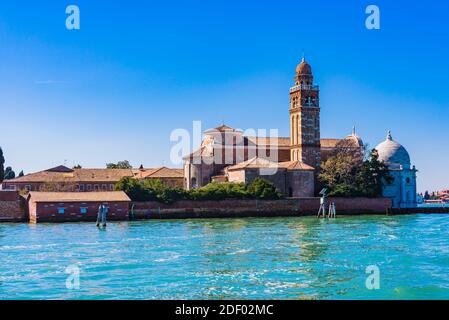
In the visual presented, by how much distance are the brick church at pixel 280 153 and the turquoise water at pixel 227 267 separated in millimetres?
19430

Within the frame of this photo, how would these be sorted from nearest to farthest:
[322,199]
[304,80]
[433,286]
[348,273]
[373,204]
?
[433,286]
[348,273]
[322,199]
[373,204]
[304,80]

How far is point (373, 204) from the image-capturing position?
38406 millimetres

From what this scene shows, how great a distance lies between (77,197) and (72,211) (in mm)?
1165

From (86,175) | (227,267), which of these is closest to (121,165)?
(86,175)

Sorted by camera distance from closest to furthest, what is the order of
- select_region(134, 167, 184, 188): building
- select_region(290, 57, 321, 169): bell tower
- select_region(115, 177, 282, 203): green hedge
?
select_region(115, 177, 282, 203): green hedge
select_region(290, 57, 321, 169): bell tower
select_region(134, 167, 184, 188): building

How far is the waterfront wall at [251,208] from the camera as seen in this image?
33.1 metres

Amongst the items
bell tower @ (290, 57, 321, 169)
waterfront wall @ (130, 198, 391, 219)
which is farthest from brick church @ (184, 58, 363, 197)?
waterfront wall @ (130, 198, 391, 219)

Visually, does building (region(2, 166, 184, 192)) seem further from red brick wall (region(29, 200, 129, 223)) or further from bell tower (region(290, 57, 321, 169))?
red brick wall (region(29, 200, 129, 223))

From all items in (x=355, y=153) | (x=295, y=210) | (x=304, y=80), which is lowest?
(x=295, y=210)

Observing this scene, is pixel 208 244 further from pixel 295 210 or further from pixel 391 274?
pixel 295 210

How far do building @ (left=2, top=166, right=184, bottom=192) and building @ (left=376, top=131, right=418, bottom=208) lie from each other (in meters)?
17.1

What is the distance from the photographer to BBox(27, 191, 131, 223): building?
29125 millimetres
